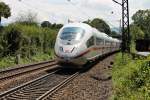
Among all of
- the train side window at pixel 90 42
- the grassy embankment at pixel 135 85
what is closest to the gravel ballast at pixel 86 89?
the grassy embankment at pixel 135 85

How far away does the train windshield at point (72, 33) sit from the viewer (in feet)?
78.1

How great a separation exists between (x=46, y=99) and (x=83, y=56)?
10.4m

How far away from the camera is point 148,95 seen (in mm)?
11594

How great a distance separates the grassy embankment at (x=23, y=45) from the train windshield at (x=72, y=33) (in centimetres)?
548

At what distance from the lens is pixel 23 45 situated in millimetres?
35656

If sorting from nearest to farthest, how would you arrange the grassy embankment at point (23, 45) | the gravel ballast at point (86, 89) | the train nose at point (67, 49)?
1. the gravel ballast at point (86, 89)
2. the train nose at point (67, 49)
3. the grassy embankment at point (23, 45)

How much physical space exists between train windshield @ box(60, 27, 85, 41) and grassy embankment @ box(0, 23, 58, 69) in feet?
18.0

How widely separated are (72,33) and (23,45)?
12.4m

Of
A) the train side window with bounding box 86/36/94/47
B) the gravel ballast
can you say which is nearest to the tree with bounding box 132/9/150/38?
the train side window with bounding box 86/36/94/47

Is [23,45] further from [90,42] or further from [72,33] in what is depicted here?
[72,33]

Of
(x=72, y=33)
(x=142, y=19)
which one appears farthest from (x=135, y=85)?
(x=142, y=19)

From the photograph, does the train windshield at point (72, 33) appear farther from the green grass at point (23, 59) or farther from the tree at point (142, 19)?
the tree at point (142, 19)

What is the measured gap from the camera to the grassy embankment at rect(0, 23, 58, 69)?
31.2 metres

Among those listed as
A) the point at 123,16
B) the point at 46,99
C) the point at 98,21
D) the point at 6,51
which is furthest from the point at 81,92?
the point at 98,21
